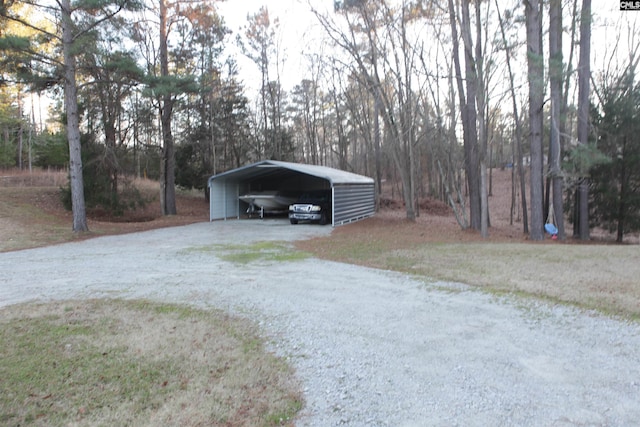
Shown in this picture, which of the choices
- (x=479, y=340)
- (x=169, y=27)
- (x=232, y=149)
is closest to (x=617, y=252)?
(x=479, y=340)

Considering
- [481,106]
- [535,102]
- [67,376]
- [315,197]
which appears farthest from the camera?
[315,197]

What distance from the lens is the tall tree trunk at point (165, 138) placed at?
66.5 feet

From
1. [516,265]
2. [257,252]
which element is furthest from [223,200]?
[516,265]

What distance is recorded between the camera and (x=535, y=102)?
13.1 meters

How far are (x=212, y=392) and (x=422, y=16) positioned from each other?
1643cm

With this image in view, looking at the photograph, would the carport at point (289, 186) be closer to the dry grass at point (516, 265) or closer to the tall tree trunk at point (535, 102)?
the dry grass at point (516, 265)

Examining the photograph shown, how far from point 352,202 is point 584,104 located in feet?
32.6

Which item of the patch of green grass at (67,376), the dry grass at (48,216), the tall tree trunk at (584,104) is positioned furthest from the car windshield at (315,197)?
the patch of green grass at (67,376)

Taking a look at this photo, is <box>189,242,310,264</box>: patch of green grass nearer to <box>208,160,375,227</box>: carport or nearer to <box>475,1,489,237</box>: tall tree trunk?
<box>208,160,375,227</box>: carport

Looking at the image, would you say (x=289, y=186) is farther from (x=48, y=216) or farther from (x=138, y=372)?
(x=138, y=372)

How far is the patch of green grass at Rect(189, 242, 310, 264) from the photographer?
9.02 m

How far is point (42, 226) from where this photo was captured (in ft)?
48.6

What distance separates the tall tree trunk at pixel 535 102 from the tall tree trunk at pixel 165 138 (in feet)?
50.2

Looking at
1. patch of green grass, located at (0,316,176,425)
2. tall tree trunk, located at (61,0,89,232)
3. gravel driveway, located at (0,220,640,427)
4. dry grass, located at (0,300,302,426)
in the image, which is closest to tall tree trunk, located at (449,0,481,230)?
gravel driveway, located at (0,220,640,427)
